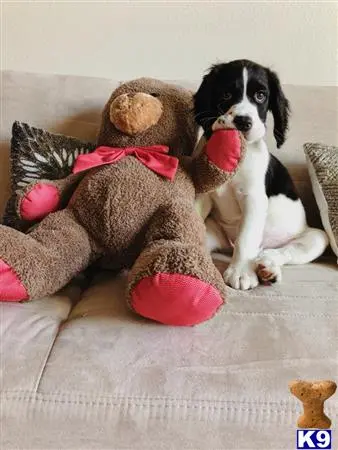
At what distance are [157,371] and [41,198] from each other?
56 cm

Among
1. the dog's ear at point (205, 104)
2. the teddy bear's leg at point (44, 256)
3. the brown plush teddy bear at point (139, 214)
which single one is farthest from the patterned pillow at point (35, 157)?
the dog's ear at point (205, 104)

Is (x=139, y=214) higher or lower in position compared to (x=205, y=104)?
lower

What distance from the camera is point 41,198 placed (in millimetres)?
1267

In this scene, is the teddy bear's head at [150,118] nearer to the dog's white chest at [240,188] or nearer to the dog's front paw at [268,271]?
the dog's white chest at [240,188]

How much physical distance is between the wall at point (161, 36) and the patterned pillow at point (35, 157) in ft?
1.75

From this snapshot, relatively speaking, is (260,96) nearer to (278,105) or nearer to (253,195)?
(278,105)

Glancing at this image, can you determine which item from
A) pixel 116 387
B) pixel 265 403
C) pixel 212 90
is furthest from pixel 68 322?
pixel 212 90

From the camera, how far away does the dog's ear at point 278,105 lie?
1.46m

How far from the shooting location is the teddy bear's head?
1.29 m

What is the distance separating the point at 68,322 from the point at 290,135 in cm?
95

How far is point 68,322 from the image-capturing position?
1.06m

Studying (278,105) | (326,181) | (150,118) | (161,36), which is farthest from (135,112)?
(161,36)

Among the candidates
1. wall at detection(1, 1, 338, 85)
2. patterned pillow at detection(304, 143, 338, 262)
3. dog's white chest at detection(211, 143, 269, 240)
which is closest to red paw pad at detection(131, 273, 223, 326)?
dog's white chest at detection(211, 143, 269, 240)

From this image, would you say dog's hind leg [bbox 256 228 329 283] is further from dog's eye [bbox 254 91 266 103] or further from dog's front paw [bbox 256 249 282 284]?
dog's eye [bbox 254 91 266 103]
